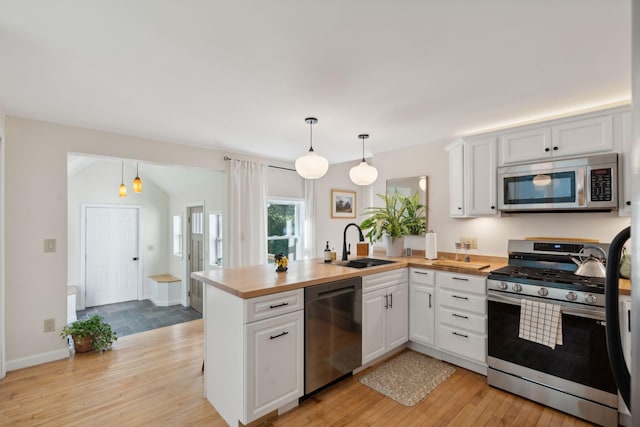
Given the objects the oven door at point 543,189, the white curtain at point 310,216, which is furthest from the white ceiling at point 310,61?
the white curtain at point 310,216

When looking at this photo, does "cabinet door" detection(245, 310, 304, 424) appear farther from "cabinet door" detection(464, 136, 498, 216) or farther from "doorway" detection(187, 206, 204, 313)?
"doorway" detection(187, 206, 204, 313)

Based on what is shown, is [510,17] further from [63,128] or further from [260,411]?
[63,128]

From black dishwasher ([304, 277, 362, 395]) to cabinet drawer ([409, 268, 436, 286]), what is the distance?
2.72 ft

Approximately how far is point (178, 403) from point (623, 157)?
13.3 ft

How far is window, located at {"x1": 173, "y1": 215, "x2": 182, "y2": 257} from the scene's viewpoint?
6.26m

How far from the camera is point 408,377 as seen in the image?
2.76 meters

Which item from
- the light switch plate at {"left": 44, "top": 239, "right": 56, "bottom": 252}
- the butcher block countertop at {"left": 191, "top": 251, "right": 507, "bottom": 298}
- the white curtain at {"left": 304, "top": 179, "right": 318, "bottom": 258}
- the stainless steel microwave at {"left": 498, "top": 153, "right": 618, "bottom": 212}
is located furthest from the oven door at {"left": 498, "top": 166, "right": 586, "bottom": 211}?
the light switch plate at {"left": 44, "top": 239, "right": 56, "bottom": 252}

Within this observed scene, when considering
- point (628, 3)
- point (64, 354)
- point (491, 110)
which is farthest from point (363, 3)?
point (64, 354)

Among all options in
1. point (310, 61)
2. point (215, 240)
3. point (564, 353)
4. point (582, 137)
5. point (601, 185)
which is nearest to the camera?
point (310, 61)

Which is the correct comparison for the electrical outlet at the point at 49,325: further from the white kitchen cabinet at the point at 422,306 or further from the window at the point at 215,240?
the white kitchen cabinet at the point at 422,306

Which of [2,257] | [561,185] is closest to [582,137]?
[561,185]

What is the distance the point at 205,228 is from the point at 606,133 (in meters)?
5.20

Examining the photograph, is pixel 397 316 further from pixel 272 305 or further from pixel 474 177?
pixel 474 177

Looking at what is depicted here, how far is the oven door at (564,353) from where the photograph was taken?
2.12 metres
